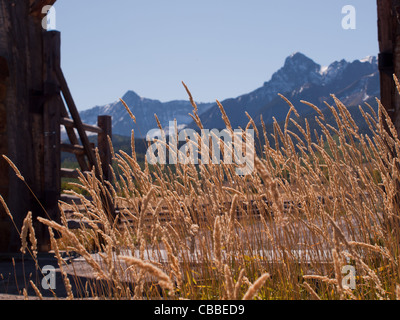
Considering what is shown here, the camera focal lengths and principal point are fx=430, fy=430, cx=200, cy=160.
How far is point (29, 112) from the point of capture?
5.95 metres

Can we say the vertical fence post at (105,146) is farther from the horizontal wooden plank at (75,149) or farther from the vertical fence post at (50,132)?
the vertical fence post at (50,132)

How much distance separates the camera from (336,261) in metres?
1.06

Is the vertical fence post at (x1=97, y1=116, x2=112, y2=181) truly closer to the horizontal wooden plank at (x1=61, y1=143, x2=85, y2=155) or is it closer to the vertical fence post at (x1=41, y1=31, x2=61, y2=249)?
the horizontal wooden plank at (x1=61, y1=143, x2=85, y2=155)

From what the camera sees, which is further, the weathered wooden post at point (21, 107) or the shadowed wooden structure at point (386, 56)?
the weathered wooden post at point (21, 107)

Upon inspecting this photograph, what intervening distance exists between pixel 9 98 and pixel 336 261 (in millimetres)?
5369

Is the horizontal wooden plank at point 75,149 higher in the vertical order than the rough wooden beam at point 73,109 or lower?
lower

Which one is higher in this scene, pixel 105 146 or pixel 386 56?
pixel 386 56

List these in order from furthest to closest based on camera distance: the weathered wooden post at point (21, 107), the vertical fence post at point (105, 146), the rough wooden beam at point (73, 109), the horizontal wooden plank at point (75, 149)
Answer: the vertical fence post at point (105, 146) < the horizontal wooden plank at point (75, 149) < the rough wooden beam at point (73, 109) < the weathered wooden post at point (21, 107)

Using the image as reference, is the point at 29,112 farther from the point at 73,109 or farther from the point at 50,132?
the point at 73,109

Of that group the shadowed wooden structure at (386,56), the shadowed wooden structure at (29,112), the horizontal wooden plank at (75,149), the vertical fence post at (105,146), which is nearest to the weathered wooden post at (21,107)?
the shadowed wooden structure at (29,112)

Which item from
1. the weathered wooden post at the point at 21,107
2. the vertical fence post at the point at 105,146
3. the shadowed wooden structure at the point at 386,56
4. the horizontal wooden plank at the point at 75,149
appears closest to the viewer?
the shadowed wooden structure at the point at 386,56

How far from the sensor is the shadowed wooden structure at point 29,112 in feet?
18.0

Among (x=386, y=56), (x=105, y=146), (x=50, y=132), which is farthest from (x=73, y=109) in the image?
(x=386, y=56)

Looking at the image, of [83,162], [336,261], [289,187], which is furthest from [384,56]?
[83,162]
